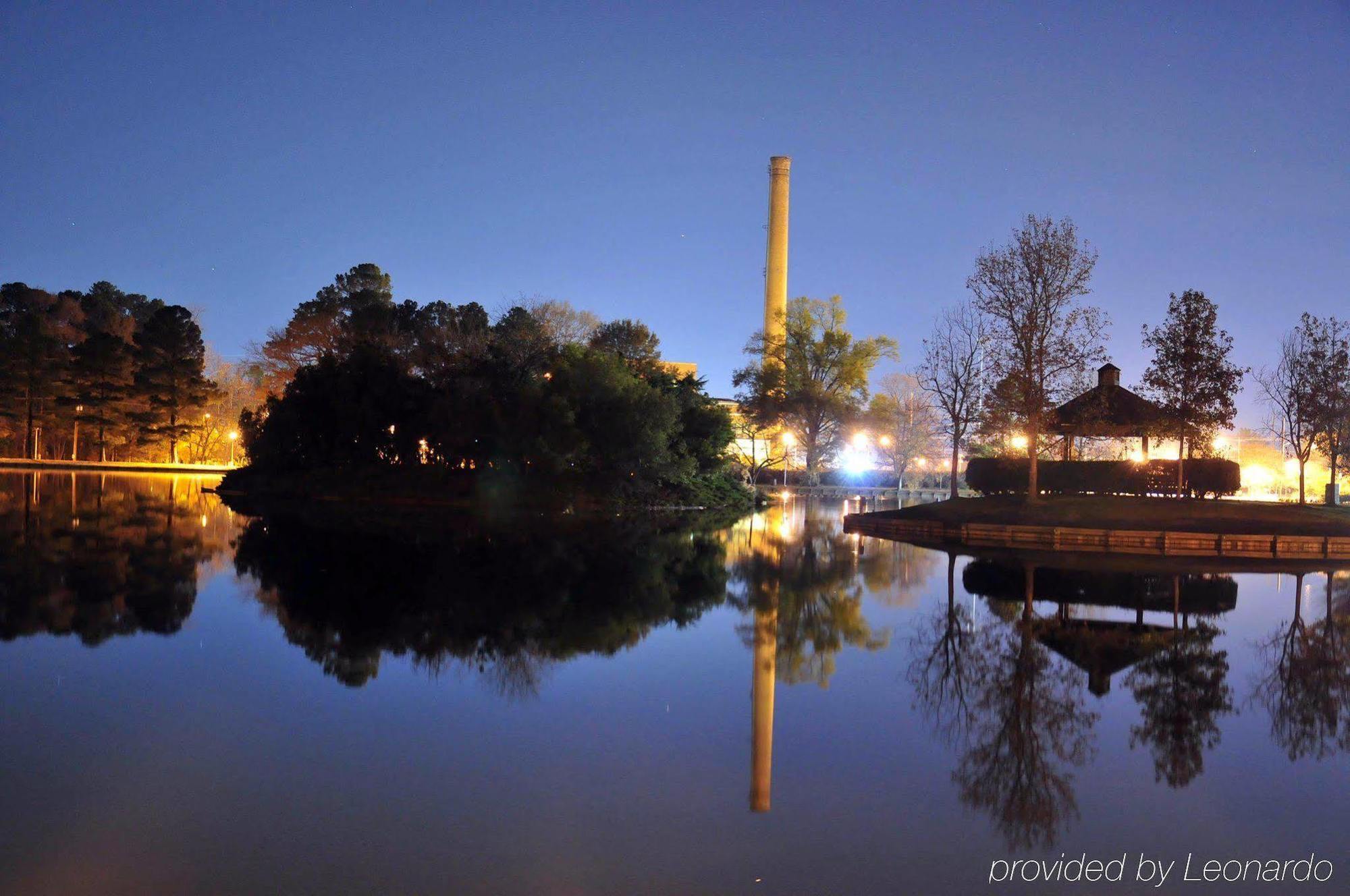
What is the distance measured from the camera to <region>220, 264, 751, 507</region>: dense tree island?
32.8 m

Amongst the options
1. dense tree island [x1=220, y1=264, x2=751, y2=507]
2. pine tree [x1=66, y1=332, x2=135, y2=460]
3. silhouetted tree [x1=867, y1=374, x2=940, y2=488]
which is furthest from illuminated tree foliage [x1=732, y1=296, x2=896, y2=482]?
pine tree [x1=66, y1=332, x2=135, y2=460]

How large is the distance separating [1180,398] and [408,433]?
2537cm

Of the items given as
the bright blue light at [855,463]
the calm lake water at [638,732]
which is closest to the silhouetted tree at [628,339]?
the bright blue light at [855,463]

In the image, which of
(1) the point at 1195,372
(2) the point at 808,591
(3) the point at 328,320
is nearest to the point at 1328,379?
(1) the point at 1195,372

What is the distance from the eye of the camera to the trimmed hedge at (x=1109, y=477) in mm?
28750

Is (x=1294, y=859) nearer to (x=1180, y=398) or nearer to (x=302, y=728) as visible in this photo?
(x=302, y=728)

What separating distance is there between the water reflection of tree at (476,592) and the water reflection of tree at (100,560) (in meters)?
1.10

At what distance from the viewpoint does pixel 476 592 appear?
13.7 metres

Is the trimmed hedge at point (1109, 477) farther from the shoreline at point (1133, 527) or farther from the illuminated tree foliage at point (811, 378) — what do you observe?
the illuminated tree foliage at point (811, 378)

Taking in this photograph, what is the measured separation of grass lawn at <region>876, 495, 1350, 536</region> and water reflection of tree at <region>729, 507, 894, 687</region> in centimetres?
334

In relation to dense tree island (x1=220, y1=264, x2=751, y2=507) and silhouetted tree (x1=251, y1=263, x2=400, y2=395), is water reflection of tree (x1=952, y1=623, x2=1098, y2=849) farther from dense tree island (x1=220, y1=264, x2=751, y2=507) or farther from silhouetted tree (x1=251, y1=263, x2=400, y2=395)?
silhouetted tree (x1=251, y1=263, x2=400, y2=395)

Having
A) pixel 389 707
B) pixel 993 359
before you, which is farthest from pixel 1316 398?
pixel 389 707

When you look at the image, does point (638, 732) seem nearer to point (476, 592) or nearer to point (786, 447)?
point (476, 592)

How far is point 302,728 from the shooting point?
7230 mm
